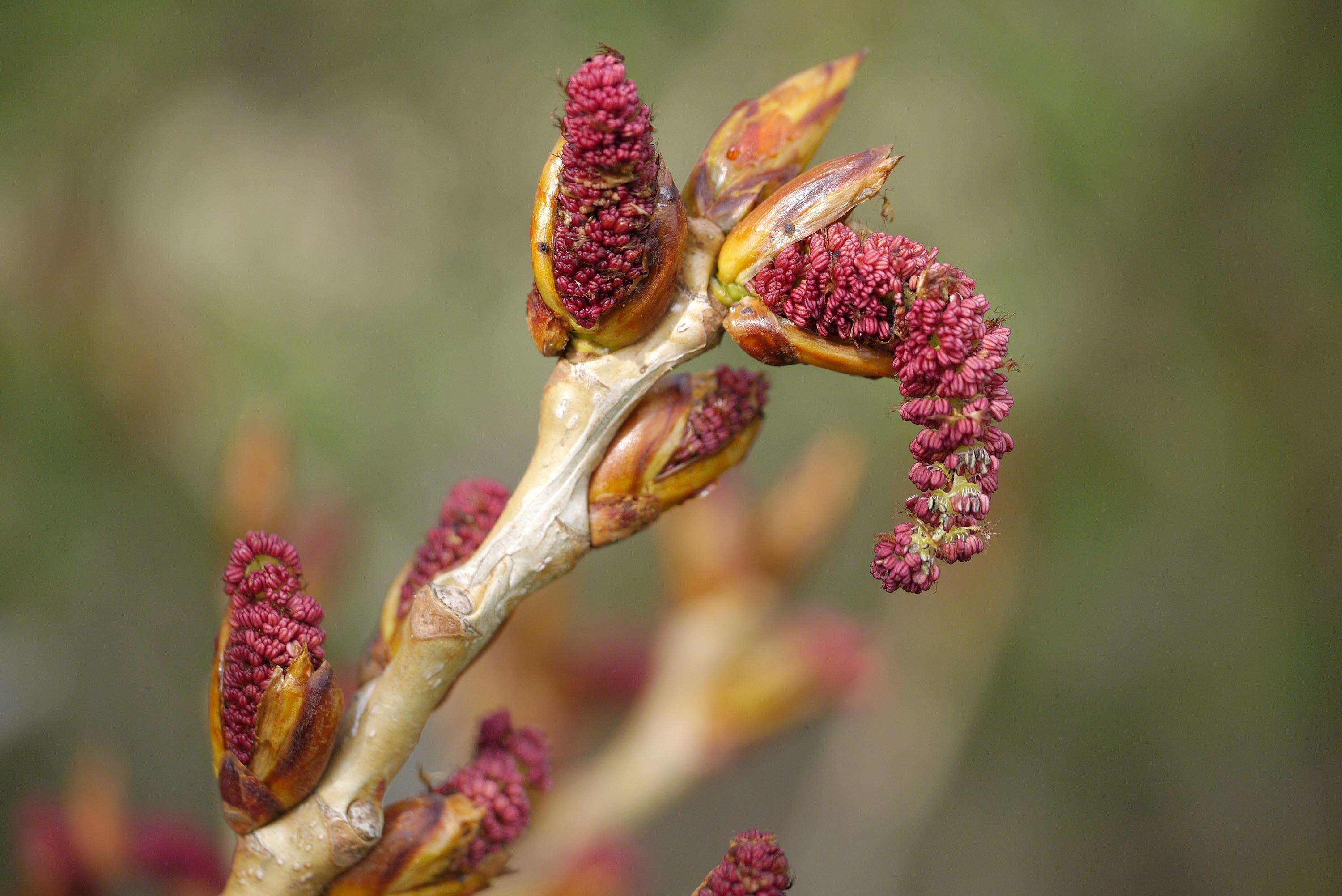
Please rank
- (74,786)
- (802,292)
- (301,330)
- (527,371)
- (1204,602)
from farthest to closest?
(1204,602) < (527,371) < (301,330) < (74,786) < (802,292)

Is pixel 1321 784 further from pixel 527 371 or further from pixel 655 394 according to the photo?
pixel 655 394

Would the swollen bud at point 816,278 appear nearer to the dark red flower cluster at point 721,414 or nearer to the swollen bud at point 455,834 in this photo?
the dark red flower cluster at point 721,414

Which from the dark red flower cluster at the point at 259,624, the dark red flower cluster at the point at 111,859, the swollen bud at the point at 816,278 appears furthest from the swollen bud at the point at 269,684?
the dark red flower cluster at the point at 111,859

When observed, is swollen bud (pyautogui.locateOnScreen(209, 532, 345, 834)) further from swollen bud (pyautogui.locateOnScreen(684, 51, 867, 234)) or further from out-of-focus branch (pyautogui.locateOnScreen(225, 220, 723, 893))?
swollen bud (pyautogui.locateOnScreen(684, 51, 867, 234))

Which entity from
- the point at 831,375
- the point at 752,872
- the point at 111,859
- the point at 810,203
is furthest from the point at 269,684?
the point at 831,375

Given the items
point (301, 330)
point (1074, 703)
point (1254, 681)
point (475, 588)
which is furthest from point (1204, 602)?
point (475, 588)

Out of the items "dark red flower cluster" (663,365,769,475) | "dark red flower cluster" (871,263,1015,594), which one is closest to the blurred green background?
"dark red flower cluster" (663,365,769,475)
